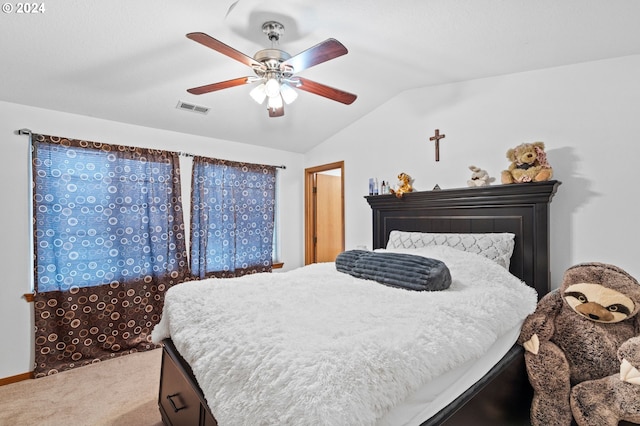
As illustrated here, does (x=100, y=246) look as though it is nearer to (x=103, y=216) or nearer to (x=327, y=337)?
(x=103, y=216)

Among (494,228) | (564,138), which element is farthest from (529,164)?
(494,228)

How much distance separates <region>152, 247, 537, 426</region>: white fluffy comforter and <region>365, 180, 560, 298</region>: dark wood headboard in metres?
0.47

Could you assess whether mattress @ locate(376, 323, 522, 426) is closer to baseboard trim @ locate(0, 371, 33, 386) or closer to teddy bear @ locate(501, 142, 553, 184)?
teddy bear @ locate(501, 142, 553, 184)

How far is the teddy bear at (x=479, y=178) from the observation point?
2.60m

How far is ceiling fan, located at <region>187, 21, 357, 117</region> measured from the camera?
163 cm

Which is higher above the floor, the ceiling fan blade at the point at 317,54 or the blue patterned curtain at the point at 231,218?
the ceiling fan blade at the point at 317,54

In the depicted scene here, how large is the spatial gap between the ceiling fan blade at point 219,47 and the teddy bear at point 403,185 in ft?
6.07

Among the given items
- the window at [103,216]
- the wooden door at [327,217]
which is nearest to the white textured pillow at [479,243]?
the wooden door at [327,217]

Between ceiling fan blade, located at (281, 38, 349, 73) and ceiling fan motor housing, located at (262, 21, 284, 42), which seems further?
ceiling fan motor housing, located at (262, 21, 284, 42)

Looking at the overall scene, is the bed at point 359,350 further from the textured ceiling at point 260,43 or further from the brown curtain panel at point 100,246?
the brown curtain panel at point 100,246

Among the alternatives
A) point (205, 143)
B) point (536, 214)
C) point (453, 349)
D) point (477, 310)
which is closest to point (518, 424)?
point (477, 310)

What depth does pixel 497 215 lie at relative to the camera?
2.51m

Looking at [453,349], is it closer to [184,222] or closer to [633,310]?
[633,310]

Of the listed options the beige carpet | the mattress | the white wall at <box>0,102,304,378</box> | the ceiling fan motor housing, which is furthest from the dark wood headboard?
the white wall at <box>0,102,304,378</box>
